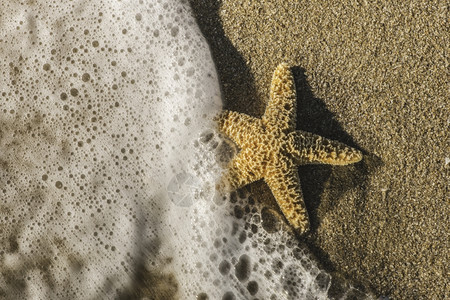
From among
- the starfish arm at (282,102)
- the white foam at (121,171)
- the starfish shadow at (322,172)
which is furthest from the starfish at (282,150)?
the white foam at (121,171)

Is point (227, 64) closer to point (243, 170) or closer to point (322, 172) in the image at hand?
point (243, 170)

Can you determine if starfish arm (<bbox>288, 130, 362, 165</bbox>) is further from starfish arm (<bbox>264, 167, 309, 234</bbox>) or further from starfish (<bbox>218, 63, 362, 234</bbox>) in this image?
starfish arm (<bbox>264, 167, 309, 234</bbox>)

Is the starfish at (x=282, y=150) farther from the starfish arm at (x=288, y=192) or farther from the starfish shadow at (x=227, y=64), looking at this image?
the starfish shadow at (x=227, y=64)

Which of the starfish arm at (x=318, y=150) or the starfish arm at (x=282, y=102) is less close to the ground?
the starfish arm at (x=282, y=102)

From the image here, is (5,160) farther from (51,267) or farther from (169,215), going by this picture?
(169,215)

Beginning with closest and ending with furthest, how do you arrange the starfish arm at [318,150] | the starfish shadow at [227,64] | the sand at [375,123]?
the starfish arm at [318,150]
the sand at [375,123]
the starfish shadow at [227,64]

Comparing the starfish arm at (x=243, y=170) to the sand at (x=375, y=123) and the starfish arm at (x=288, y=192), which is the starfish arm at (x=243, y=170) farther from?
the sand at (x=375, y=123)

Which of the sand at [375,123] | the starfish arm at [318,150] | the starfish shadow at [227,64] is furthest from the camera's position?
the starfish shadow at [227,64]

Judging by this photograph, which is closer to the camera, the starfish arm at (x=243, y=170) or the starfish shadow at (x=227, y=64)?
the starfish arm at (x=243, y=170)

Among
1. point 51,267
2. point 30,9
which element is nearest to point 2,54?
point 30,9
